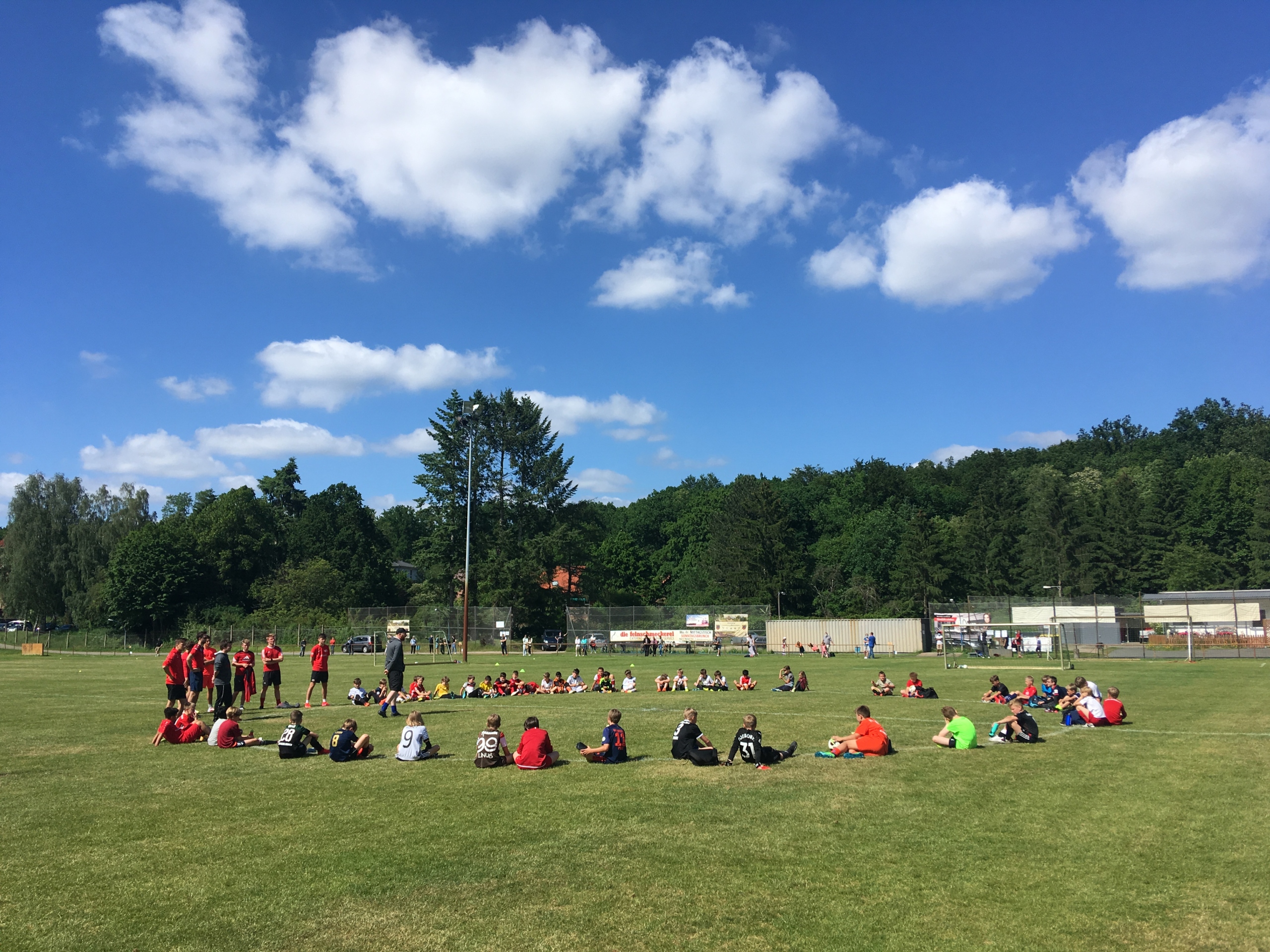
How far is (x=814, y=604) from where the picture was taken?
9156 cm

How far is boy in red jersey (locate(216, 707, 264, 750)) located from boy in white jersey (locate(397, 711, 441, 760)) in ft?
10.6

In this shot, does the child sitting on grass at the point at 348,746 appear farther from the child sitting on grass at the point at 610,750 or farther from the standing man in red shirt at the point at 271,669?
the standing man in red shirt at the point at 271,669

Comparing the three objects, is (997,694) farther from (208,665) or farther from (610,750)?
(208,665)

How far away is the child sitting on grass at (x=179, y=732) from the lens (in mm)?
14727

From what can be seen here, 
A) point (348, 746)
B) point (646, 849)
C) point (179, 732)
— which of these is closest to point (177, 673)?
point (179, 732)

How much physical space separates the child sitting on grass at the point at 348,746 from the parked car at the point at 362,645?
44032 millimetres

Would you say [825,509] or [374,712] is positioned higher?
[825,509]

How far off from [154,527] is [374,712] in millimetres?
67636

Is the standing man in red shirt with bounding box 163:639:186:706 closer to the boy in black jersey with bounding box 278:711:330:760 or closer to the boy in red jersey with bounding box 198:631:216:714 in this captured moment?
the boy in red jersey with bounding box 198:631:216:714

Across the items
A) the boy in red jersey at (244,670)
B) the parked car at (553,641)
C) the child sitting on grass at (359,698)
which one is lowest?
the parked car at (553,641)

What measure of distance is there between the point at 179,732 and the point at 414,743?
4.97 m

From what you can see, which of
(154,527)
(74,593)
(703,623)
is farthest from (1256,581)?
(74,593)

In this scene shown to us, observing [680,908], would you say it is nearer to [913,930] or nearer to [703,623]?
[913,930]

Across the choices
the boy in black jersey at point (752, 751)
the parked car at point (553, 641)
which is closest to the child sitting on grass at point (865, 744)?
the boy in black jersey at point (752, 751)
